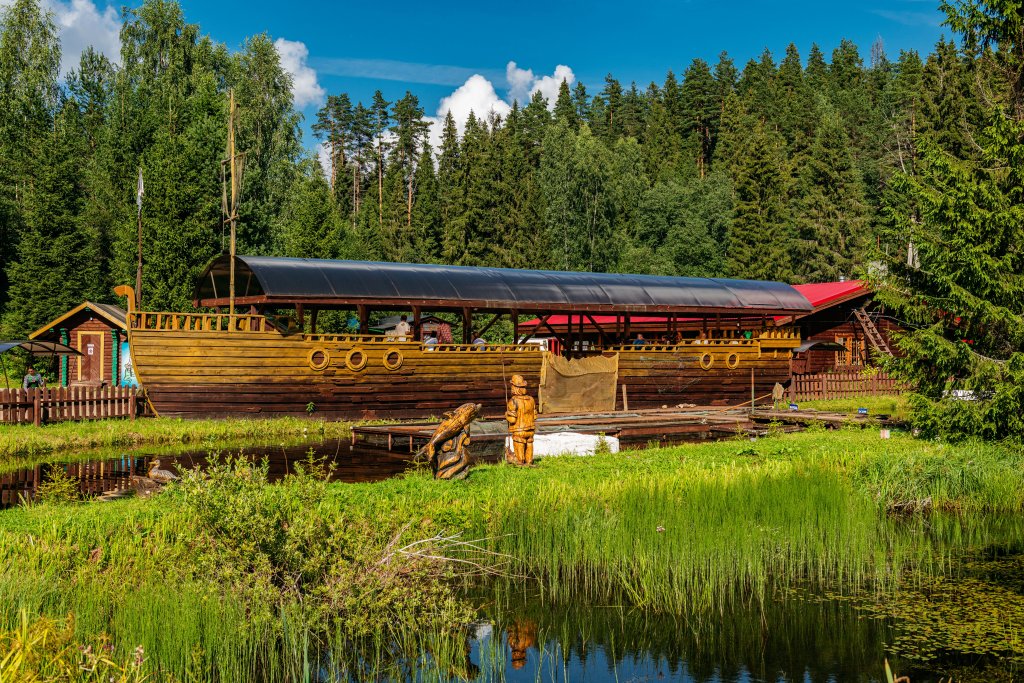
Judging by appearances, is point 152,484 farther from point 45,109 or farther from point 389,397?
point 45,109

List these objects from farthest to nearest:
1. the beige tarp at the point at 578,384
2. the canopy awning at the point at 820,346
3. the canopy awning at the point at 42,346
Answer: the canopy awning at the point at 820,346 → the canopy awning at the point at 42,346 → the beige tarp at the point at 578,384

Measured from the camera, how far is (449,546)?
8.78 meters

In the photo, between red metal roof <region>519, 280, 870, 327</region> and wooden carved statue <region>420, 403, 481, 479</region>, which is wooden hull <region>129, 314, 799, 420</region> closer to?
red metal roof <region>519, 280, 870, 327</region>

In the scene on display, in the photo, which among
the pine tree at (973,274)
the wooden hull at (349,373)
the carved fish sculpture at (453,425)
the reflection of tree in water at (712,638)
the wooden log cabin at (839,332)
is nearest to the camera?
the reflection of tree in water at (712,638)

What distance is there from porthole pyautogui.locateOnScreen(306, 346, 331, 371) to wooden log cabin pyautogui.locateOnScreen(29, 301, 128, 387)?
13633 millimetres

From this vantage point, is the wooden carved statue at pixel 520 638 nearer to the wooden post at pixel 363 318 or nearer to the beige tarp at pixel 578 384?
the wooden post at pixel 363 318

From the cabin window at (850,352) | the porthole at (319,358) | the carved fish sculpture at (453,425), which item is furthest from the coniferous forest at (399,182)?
the carved fish sculpture at (453,425)

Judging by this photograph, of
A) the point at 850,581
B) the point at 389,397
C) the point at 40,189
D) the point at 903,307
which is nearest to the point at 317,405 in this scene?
the point at 389,397

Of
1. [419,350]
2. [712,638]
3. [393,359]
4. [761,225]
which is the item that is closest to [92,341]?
[393,359]

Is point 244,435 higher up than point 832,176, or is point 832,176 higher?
point 832,176

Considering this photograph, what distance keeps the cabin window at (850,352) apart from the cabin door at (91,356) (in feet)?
102

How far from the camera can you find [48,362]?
133 feet

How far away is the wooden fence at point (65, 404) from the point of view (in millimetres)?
21703

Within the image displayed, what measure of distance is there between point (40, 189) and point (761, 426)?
127ft
